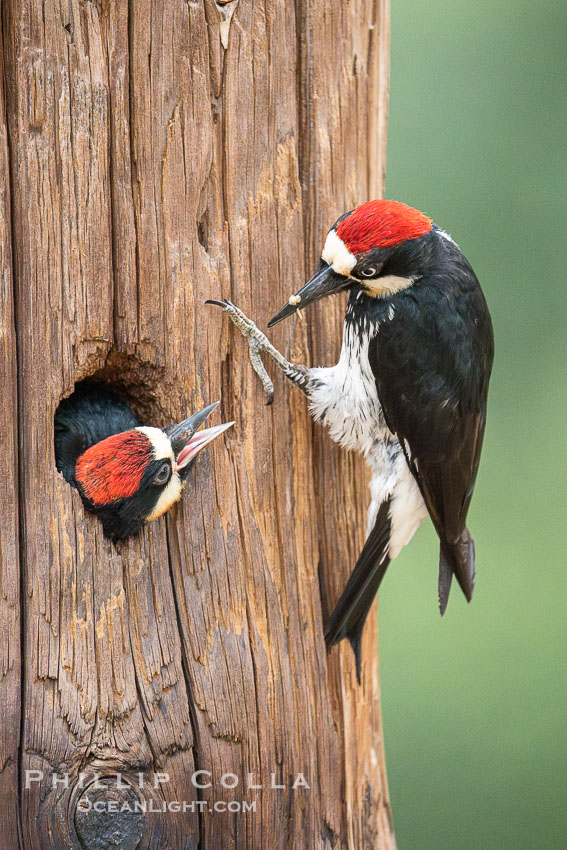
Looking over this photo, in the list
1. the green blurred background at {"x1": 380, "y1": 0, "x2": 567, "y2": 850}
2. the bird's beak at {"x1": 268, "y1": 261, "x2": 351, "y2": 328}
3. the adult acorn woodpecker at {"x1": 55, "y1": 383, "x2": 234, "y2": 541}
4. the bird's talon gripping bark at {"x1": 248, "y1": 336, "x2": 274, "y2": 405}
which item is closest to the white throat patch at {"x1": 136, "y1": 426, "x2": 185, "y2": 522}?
the adult acorn woodpecker at {"x1": 55, "y1": 383, "x2": 234, "y2": 541}

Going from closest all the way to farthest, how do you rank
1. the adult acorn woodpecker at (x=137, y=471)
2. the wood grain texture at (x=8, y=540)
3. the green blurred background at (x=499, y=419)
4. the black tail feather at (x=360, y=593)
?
the wood grain texture at (x=8, y=540), the adult acorn woodpecker at (x=137, y=471), the black tail feather at (x=360, y=593), the green blurred background at (x=499, y=419)

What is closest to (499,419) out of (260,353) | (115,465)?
(260,353)

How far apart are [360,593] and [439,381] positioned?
652 mm

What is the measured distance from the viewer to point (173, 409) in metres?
2.56

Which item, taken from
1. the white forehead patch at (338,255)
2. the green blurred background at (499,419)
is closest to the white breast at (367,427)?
the white forehead patch at (338,255)

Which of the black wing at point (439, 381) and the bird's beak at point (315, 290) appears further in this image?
the black wing at point (439, 381)

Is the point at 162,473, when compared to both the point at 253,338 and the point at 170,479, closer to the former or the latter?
the point at 170,479

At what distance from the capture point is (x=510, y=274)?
189 inches

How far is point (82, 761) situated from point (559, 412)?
10.7 ft

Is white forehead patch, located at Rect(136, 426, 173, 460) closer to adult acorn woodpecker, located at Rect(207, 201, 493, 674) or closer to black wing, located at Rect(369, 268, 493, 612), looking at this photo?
adult acorn woodpecker, located at Rect(207, 201, 493, 674)

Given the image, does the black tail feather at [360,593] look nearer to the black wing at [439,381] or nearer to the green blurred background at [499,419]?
the black wing at [439,381]

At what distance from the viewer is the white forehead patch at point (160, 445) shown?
2.49m

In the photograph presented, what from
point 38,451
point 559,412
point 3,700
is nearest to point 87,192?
point 38,451

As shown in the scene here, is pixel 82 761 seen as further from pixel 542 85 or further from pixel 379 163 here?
pixel 542 85
